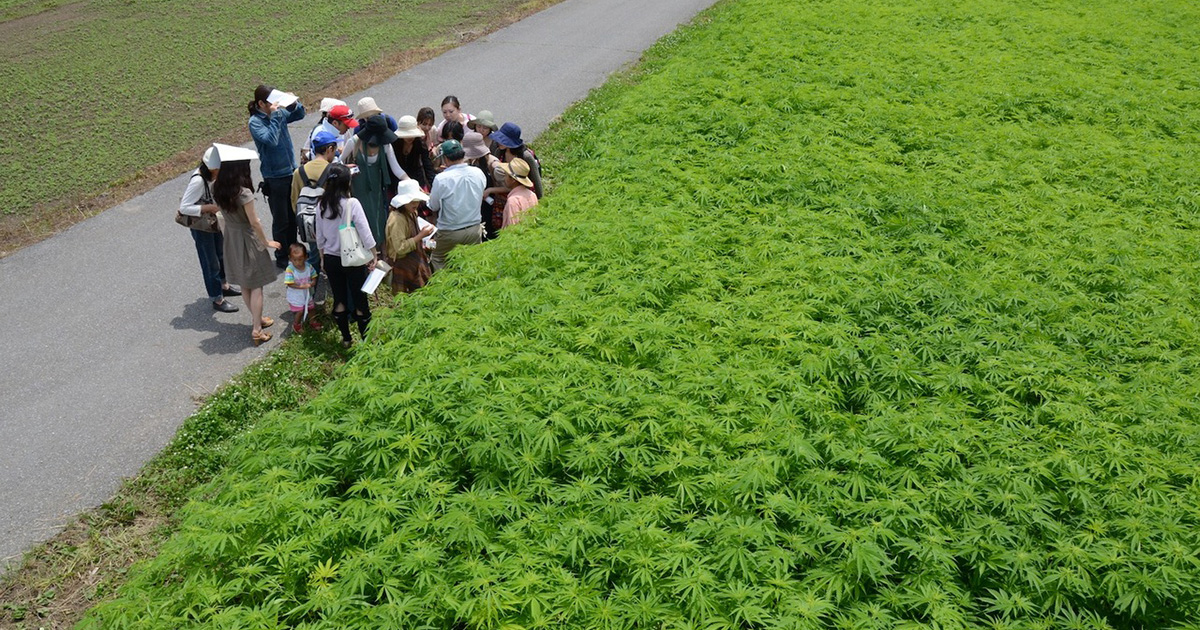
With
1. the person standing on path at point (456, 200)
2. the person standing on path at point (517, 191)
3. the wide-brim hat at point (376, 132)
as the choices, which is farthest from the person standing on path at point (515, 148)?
the wide-brim hat at point (376, 132)

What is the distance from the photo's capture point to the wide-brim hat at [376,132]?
25.3 feet

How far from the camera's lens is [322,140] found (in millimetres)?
7684

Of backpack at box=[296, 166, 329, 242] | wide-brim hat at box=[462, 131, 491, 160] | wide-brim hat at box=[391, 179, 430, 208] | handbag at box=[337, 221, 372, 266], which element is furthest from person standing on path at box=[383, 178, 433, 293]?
wide-brim hat at box=[462, 131, 491, 160]

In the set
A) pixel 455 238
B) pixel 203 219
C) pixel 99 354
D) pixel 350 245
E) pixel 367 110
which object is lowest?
pixel 99 354

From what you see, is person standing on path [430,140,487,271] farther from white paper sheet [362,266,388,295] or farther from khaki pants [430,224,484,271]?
white paper sheet [362,266,388,295]

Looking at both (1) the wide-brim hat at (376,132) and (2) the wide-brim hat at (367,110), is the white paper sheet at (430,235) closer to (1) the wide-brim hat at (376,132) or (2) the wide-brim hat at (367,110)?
(1) the wide-brim hat at (376,132)

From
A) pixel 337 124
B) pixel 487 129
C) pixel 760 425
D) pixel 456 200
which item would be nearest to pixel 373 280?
pixel 456 200

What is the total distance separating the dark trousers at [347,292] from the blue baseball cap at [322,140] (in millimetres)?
1245

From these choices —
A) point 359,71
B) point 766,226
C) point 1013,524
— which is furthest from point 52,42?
point 1013,524

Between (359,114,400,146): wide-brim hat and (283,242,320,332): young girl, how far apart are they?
1.17 metres

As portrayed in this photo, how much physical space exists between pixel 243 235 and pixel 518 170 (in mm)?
2475

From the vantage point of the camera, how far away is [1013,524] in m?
4.17

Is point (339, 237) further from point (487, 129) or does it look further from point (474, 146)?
point (487, 129)

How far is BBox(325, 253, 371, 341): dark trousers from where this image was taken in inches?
278
